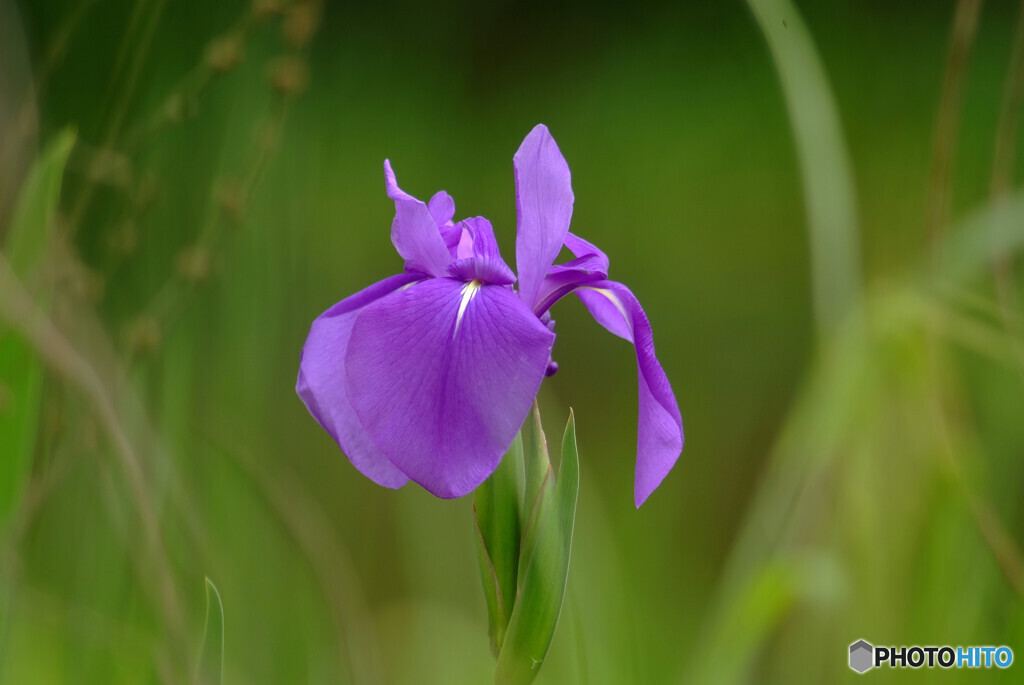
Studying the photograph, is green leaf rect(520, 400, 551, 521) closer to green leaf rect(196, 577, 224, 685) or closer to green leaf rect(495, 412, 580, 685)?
green leaf rect(495, 412, 580, 685)

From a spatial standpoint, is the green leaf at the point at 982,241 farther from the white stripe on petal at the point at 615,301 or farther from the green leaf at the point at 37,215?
the green leaf at the point at 37,215

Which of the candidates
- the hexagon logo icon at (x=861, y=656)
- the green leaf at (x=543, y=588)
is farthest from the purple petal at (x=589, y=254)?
the hexagon logo icon at (x=861, y=656)

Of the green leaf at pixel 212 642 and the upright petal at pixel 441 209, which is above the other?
the upright petal at pixel 441 209

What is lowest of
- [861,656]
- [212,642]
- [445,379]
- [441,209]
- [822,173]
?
[861,656]

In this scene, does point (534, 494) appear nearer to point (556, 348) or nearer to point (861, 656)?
point (861, 656)

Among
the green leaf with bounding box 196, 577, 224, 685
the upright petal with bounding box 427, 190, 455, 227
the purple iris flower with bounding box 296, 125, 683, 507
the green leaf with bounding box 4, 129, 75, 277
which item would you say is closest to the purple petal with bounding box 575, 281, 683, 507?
the purple iris flower with bounding box 296, 125, 683, 507

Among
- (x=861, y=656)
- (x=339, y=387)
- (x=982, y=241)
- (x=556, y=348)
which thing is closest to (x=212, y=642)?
(x=339, y=387)
